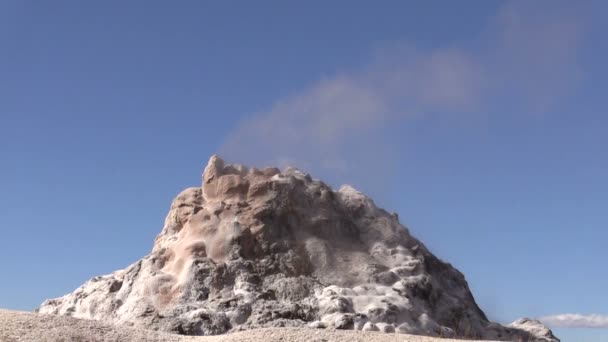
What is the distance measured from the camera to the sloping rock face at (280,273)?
22.3 metres

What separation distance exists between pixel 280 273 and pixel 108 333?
335 inches

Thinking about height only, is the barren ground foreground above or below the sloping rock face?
below

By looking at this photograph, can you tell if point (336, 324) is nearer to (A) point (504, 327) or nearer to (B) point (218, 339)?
(B) point (218, 339)

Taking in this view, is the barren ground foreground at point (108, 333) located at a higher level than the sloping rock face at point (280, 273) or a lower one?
lower

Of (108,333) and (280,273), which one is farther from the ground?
(280,273)

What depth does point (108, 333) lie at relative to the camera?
16312mm

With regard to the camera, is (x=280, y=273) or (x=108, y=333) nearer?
(x=108, y=333)

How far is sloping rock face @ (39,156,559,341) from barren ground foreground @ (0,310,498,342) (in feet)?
15.2

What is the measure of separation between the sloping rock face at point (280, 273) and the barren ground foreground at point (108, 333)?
182 inches

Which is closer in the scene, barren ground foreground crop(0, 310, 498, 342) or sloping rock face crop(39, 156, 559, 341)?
barren ground foreground crop(0, 310, 498, 342)

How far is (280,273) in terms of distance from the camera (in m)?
24.2

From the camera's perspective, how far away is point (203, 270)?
2366 cm

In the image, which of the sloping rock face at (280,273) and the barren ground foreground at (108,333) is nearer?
the barren ground foreground at (108,333)

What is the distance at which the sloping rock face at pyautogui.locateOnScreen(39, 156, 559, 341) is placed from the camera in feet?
73.0
